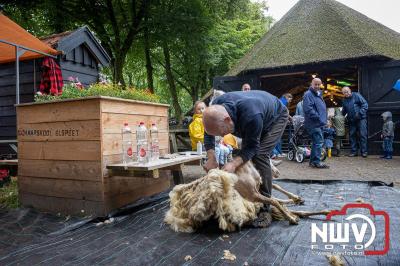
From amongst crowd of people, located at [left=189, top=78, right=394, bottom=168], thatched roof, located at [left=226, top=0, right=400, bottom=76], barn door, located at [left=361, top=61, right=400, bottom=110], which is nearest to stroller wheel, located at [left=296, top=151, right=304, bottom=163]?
crowd of people, located at [left=189, top=78, right=394, bottom=168]

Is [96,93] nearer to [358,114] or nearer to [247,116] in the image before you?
[247,116]

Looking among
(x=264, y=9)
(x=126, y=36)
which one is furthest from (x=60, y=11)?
(x=264, y=9)

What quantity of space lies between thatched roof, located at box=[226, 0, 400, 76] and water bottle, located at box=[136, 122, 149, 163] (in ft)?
29.7

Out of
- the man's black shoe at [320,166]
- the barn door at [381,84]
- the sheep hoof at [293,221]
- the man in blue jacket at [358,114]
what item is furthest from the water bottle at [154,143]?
the barn door at [381,84]

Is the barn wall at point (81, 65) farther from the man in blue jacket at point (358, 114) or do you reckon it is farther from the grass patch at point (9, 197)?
the man in blue jacket at point (358, 114)

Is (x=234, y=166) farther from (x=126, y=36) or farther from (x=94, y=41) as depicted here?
(x=126, y=36)

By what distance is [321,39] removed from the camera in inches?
510

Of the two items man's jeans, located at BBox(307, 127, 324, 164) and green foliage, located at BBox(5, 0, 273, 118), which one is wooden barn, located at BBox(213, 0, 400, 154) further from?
man's jeans, located at BBox(307, 127, 324, 164)

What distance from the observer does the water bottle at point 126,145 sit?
4.54m

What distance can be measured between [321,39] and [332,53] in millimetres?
1324

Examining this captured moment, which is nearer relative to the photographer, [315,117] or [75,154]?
[75,154]

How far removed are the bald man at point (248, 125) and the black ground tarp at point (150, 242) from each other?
0.72 meters

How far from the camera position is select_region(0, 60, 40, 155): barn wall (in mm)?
8461

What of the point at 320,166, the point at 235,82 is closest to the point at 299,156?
the point at 320,166
